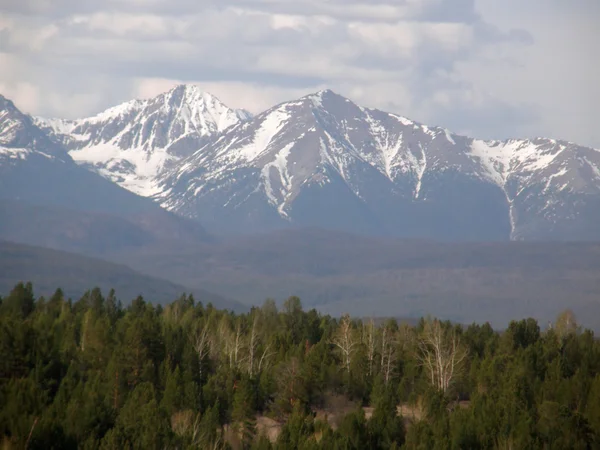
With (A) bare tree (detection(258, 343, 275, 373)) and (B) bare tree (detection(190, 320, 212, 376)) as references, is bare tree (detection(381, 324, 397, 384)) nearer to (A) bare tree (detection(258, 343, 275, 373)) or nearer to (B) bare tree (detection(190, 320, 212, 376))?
(A) bare tree (detection(258, 343, 275, 373))

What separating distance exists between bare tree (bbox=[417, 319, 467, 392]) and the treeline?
0.32 m

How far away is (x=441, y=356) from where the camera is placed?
12912 centimetres

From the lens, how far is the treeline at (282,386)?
9175 centimetres

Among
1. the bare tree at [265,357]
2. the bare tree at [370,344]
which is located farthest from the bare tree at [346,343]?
the bare tree at [265,357]

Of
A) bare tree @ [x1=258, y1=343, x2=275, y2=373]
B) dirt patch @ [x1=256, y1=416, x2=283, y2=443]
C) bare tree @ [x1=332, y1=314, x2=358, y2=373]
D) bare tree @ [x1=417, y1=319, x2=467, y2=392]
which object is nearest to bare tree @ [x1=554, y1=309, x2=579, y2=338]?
bare tree @ [x1=417, y1=319, x2=467, y2=392]

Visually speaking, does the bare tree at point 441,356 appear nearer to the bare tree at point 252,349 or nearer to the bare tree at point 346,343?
the bare tree at point 346,343

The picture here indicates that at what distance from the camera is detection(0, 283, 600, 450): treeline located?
91.8 metres

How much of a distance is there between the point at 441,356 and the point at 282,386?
66.0ft

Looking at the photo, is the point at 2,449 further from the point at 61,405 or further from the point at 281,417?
the point at 281,417

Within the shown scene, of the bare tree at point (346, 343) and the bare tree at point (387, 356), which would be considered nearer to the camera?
the bare tree at point (387, 356)

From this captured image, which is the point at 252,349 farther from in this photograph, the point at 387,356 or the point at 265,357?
the point at 387,356

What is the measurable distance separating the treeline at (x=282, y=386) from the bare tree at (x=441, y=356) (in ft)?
1.06

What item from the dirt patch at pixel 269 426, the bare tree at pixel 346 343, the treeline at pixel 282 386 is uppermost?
the bare tree at pixel 346 343

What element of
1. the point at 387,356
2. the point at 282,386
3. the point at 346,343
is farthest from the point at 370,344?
the point at 282,386
